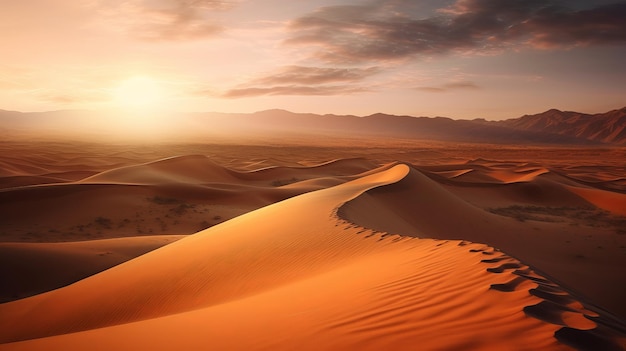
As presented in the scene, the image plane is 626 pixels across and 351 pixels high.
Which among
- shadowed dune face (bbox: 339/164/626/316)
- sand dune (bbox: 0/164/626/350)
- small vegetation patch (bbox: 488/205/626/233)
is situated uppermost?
sand dune (bbox: 0/164/626/350)

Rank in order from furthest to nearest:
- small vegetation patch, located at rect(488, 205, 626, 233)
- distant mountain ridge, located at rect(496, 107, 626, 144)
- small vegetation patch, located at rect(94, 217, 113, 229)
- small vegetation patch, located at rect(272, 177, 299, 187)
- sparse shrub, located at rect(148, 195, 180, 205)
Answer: distant mountain ridge, located at rect(496, 107, 626, 144)
small vegetation patch, located at rect(272, 177, 299, 187)
sparse shrub, located at rect(148, 195, 180, 205)
small vegetation patch, located at rect(94, 217, 113, 229)
small vegetation patch, located at rect(488, 205, 626, 233)

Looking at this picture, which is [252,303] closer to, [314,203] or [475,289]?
[475,289]

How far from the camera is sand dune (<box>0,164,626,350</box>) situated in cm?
248

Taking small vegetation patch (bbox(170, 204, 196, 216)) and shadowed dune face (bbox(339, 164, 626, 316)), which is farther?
small vegetation patch (bbox(170, 204, 196, 216))

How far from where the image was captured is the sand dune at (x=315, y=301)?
2477mm

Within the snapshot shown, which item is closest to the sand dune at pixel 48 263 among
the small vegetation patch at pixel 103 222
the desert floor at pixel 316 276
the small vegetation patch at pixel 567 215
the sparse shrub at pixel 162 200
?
the desert floor at pixel 316 276

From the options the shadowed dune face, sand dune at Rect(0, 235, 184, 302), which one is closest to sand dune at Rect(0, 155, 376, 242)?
sand dune at Rect(0, 235, 184, 302)

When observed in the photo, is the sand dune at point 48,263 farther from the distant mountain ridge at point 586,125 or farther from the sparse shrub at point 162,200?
the distant mountain ridge at point 586,125

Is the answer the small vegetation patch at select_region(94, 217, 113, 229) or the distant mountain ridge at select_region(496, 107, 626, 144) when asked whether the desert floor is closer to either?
the small vegetation patch at select_region(94, 217, 113, 229)

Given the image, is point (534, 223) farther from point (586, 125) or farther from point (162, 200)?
point (586, 125)

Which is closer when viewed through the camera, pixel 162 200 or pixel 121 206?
pixel 121 206

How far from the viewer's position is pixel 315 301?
3611mm

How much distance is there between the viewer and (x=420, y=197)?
13.9 meters

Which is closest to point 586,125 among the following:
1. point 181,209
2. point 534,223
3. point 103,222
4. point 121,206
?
point 534,223
